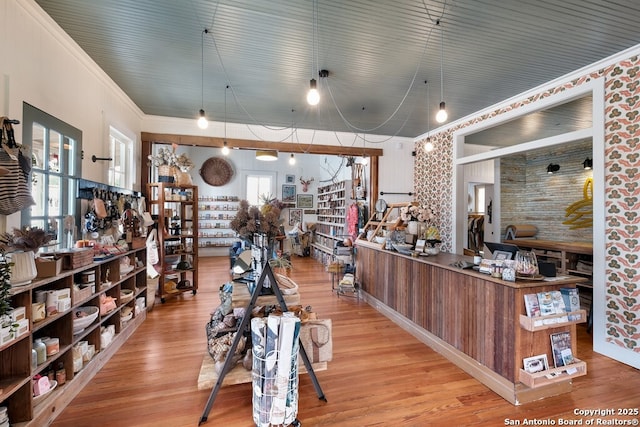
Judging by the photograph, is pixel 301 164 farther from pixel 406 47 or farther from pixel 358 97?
pixel 406 47

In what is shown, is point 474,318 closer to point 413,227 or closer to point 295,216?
point 413,227

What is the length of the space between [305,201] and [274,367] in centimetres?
761

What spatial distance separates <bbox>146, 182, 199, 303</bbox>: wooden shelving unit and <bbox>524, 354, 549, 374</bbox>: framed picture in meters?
4.23

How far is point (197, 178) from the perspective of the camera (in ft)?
27.4

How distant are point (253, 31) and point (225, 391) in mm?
3048

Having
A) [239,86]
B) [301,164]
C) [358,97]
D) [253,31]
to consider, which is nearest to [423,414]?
[253,31]

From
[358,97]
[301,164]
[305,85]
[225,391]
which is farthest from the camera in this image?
[301,164]

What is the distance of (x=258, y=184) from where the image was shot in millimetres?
8883

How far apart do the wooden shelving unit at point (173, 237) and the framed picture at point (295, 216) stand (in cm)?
444

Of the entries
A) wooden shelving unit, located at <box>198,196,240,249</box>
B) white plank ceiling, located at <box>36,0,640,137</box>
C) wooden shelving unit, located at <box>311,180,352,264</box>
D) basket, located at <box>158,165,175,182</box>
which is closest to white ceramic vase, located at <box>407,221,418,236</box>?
white plank ceiling, located at <box>36,0,640,137</box>

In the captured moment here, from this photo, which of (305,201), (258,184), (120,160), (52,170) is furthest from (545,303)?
(258,184)

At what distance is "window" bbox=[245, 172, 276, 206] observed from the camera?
8773 millimetres

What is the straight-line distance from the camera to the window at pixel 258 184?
877 cm

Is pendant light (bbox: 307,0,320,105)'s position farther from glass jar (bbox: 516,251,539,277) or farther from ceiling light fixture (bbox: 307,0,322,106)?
glass jar (bbox: 516,251,539,277)
